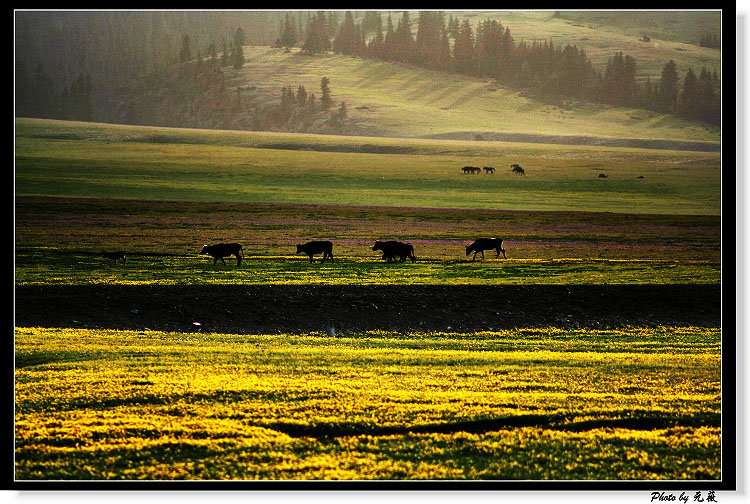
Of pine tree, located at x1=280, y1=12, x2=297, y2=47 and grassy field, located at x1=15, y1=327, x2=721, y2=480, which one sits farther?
pine tree, located at x1=280, y1=12, x2=297, y2=47

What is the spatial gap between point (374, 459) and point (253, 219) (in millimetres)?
34948

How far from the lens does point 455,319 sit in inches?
970

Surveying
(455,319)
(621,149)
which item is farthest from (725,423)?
(621,149)

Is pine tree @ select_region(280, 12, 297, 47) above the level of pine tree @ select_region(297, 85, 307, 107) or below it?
above

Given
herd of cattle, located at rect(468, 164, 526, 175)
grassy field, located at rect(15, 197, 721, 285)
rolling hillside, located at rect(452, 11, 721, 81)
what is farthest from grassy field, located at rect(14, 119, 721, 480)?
Answer: herd of cattle, located at rect(468, 164, 526, 175)

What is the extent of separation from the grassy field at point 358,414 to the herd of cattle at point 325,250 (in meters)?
14.2

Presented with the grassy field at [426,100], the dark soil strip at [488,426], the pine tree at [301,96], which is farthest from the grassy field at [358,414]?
the pine tree at [301,96]

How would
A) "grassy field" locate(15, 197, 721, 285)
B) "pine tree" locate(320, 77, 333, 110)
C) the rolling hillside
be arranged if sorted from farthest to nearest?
"pine tree" locate(320, 77, 333, 110), "grassy field" locate(15, 197, 721, 285), the rolling hillside

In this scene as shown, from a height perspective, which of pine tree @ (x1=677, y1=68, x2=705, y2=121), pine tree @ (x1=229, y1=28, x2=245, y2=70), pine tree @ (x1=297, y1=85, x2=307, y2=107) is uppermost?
pine tree @ (x1=229, y1=28, x2=245, y2=70)

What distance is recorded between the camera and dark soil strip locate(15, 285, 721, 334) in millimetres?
23672

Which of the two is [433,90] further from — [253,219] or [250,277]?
[250,277]

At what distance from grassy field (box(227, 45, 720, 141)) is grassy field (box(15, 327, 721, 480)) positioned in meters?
23.0

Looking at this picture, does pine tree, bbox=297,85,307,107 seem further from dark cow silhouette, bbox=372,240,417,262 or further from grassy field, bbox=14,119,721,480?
dark cow silhouette, bbox=372,240,417,262

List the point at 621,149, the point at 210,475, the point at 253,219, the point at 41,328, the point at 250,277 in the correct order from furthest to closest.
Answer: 1. the point at 621,149
2. the point at 253,219
3. the point at 250,277
4. the point at 41,328
5. the point at 210,475
